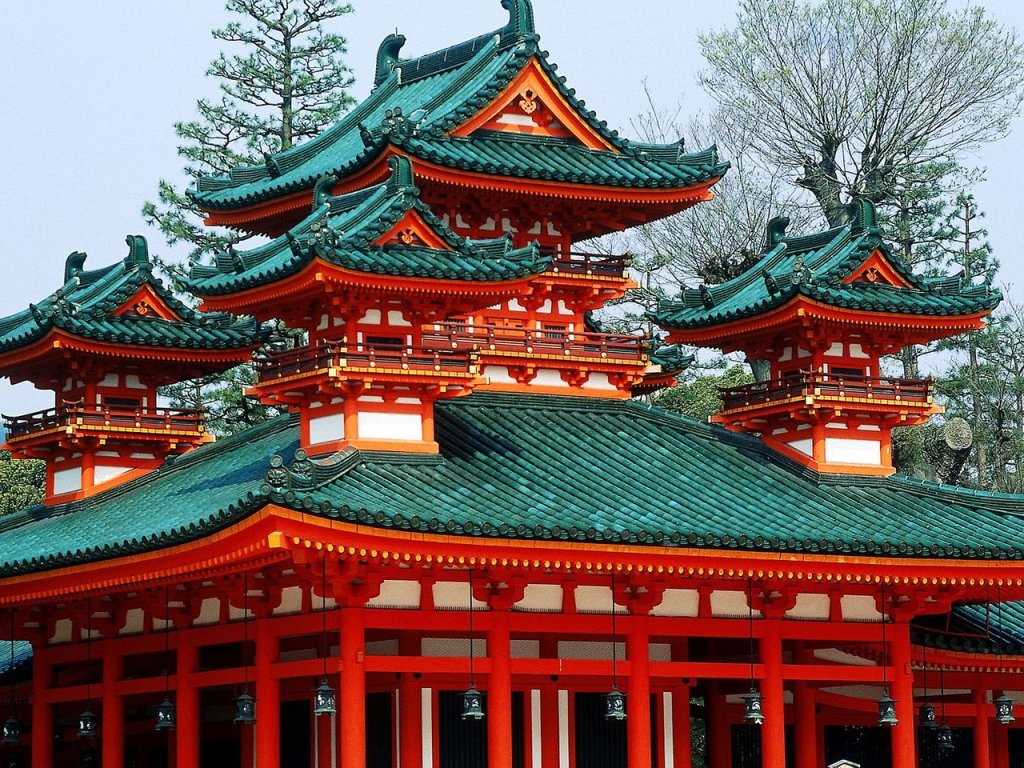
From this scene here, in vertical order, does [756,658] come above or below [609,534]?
below

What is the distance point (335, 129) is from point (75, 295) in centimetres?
536

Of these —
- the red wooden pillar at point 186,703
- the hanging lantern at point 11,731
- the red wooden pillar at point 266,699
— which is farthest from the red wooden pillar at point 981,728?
the hanging lantern at point 11,731

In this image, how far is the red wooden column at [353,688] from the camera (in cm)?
2422

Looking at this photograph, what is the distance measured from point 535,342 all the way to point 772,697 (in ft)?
22.3

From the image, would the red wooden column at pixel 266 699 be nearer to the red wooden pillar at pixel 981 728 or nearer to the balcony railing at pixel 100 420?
the balcony railing at pixel 100 420

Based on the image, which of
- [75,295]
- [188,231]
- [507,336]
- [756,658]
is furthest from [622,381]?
[188,231]

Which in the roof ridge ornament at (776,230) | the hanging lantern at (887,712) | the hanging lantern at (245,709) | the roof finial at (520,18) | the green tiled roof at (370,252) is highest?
the roof finial at (520,18)

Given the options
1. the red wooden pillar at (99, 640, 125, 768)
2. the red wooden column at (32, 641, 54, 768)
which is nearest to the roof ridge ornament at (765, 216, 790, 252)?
the red wooden pillar at (99, 640, 125, 768)

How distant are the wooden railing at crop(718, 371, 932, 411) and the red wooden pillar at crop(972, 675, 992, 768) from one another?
16.2 ft

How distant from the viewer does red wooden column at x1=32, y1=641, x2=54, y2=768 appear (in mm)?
30344

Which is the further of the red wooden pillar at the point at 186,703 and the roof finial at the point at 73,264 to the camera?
the roof finial at the point at 73,264

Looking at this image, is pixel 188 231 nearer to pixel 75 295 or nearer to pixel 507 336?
pixel 75 295

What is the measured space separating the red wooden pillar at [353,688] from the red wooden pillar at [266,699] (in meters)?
1.28

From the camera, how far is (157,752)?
106 ft
